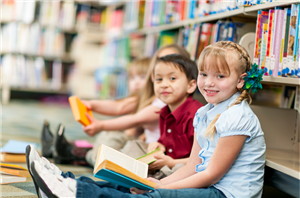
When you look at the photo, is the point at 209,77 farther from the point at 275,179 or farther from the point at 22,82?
the point at 22,82

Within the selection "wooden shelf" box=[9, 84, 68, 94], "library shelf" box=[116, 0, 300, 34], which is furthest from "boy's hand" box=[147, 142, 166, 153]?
"wooden shelf" box=[9, 84, 68, 94]

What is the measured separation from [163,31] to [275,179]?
1.66 m

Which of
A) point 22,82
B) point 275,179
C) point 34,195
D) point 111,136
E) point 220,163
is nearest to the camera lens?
point 220,163

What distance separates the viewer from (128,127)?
4.98ft

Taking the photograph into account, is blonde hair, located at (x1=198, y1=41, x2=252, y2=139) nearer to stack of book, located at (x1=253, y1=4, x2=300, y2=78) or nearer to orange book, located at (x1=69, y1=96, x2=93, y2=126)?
stack of book, located at (x1=253, y1=4, x2=300, y2=78)

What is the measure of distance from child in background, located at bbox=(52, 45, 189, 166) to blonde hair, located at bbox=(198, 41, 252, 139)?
1.51ft

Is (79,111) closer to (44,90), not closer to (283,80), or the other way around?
(283,80)

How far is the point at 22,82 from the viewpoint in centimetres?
405

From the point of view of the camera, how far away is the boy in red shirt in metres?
1.24

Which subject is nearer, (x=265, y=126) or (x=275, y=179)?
(x=275, y=179)

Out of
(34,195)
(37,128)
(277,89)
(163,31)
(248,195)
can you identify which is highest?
(163,31)

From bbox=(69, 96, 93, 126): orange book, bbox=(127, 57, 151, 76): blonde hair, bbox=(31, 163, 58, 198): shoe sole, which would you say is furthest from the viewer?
bbox=(127, 57, 151, 76): blonde hair

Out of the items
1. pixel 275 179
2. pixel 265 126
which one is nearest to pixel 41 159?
pixel 275 179

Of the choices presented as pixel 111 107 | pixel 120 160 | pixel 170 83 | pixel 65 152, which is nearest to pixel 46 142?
pixel 65 152
